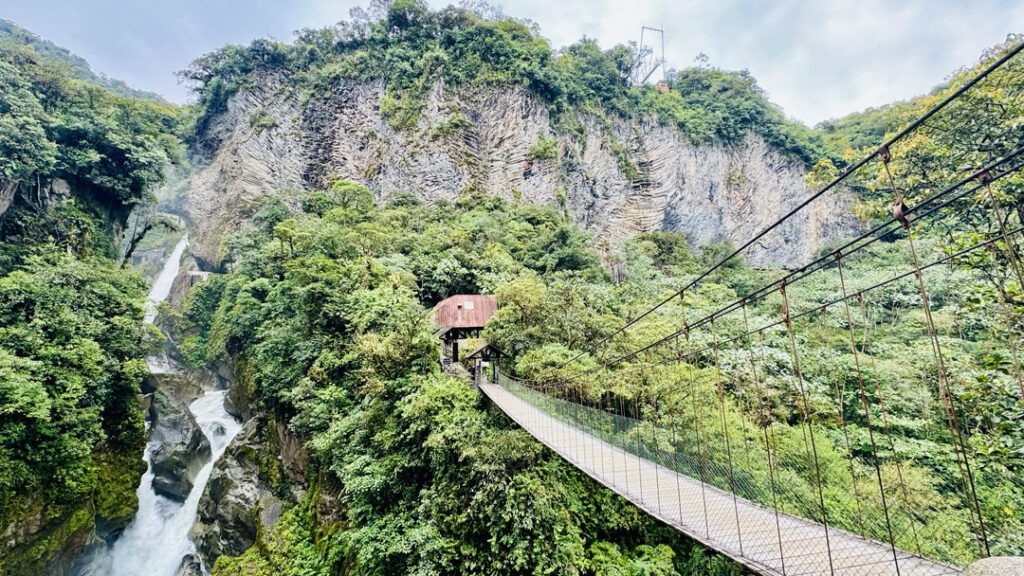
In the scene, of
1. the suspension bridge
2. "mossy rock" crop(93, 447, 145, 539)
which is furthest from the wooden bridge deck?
"mossy rock" crop(93, 447, 145, 539)

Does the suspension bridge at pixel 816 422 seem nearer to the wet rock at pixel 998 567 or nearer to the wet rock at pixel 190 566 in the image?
the wet rock at pixel 998 567

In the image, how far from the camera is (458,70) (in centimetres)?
2166

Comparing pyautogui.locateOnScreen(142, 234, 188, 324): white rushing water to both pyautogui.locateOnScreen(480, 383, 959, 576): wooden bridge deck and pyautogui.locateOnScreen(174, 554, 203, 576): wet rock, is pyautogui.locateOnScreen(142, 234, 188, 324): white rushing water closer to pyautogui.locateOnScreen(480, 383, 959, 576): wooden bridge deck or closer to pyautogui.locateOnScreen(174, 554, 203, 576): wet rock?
pyautogui.locateOnScreen(174, 554, 203, 576): wet rock

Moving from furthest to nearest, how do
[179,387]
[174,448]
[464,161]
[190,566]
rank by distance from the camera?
[464,161] → [179,387] → [174,448] → [190,566]

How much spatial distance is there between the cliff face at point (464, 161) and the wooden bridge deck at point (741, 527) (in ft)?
58.4

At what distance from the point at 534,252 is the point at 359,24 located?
21.0m

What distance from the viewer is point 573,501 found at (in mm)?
5520

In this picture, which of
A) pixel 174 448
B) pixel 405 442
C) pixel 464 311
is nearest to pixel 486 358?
pixel 405 442

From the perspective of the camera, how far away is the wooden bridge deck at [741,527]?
2.55 m

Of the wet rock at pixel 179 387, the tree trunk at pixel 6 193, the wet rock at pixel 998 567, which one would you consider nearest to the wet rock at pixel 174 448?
the wet rock at pixel 179 387

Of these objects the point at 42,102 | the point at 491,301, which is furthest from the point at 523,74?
the point at 42,102

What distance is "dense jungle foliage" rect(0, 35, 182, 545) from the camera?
650cm

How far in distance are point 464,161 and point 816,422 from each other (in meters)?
18.6

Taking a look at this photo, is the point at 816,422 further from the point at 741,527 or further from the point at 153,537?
the point at 153,537
